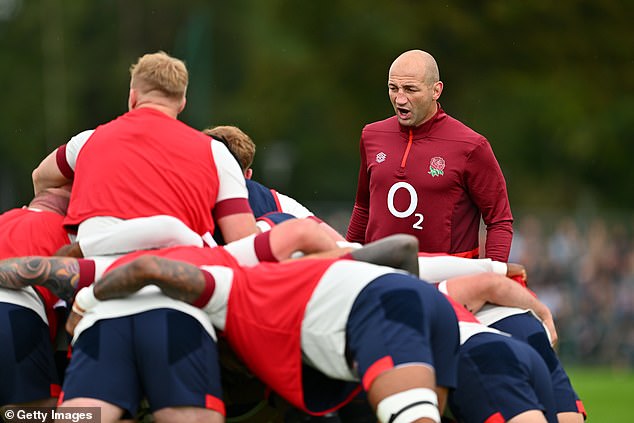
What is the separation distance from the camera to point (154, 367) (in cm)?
532

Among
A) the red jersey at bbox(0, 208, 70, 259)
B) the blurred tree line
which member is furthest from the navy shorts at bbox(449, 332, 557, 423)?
the blurred tree line

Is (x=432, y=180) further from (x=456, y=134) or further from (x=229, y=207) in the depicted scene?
(x=229, y=207)

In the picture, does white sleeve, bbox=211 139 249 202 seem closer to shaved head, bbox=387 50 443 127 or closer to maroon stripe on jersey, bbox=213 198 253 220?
maroon stripe on jersey, bbox=213 198 253 220

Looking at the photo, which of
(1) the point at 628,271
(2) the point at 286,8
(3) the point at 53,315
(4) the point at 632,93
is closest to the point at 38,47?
(2) the point at 286,8

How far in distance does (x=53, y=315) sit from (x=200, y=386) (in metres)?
1.15

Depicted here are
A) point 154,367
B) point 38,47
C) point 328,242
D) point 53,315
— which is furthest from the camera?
point 38,47

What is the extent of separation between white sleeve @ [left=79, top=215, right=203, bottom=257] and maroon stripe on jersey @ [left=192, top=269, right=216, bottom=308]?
1.49ft

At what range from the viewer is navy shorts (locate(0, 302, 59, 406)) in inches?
231

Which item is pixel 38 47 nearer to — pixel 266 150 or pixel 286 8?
Result: pixel 266 150

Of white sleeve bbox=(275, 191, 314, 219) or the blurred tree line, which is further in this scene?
the blurred tree line

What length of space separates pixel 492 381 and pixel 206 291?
138 centimetres

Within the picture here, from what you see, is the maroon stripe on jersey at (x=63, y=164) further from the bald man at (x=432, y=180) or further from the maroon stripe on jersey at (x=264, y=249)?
the bald man at (x=432, y=180)

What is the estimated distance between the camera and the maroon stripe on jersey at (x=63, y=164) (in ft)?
21.3

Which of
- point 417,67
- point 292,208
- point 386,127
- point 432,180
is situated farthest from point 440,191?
point 292,208
